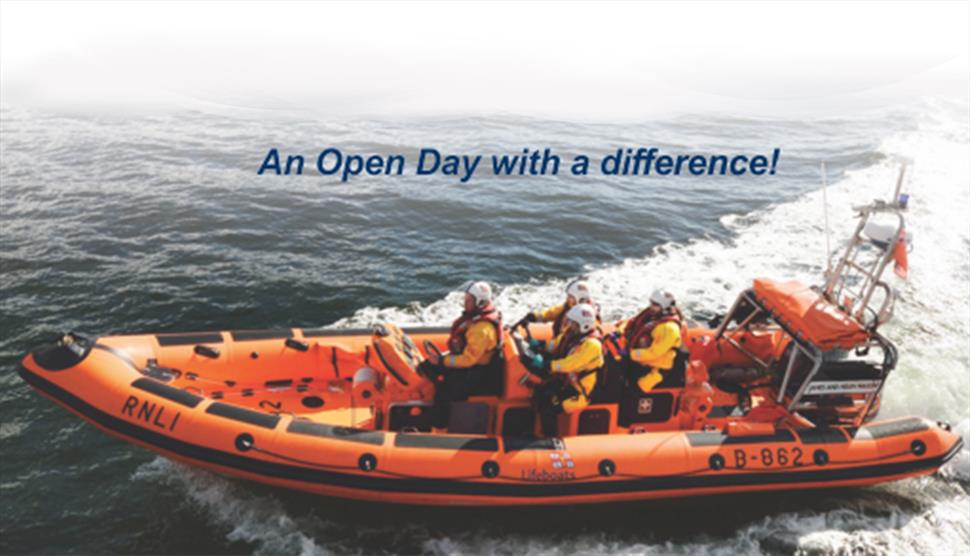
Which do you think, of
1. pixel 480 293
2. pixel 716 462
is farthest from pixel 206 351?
pixel 716 462

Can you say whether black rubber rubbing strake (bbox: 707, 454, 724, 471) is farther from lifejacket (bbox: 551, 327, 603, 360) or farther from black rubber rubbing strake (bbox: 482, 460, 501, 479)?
black rubber rubbing strake (bbox: 482, 460, 501, 479)

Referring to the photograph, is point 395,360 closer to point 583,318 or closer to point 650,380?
point 583,318

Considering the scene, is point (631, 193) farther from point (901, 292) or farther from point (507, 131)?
point (507, 131)

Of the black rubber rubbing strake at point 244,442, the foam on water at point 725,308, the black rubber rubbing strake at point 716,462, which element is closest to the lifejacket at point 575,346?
the black rubber rubbing strake at point 716,462

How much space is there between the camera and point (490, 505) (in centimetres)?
487

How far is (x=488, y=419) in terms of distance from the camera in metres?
5.13

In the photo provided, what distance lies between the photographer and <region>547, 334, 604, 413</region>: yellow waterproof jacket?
4695 millimetres

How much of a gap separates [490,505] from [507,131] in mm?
16698

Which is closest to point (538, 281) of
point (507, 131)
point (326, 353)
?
point (326, 353)

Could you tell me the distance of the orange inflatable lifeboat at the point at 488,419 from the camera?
4.70 meters

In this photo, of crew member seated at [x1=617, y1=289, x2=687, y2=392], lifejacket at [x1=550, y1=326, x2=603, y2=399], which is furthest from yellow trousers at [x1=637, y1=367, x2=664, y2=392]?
lifejacket at [x1=550, y1=326, x2=603, y2=399]

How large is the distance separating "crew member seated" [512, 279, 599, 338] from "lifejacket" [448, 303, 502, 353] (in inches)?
25.5

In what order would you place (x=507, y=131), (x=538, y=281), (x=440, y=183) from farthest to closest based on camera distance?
(x=507, y=131) → (x=440, y=183) → (x=538, y=281)

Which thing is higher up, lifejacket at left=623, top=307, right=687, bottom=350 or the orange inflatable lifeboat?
lifejacket at left=623, top=307, right=687, bottom=350
